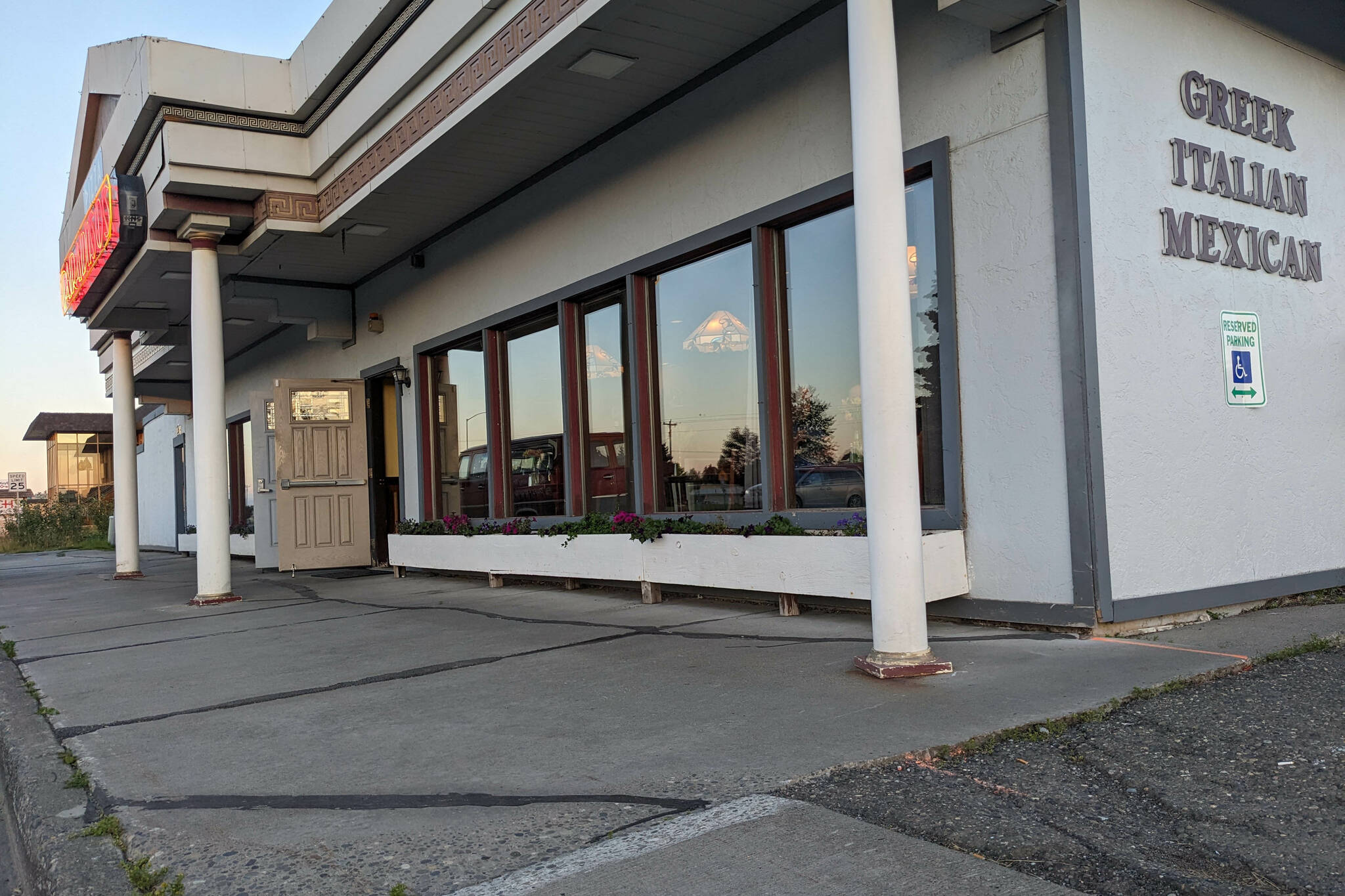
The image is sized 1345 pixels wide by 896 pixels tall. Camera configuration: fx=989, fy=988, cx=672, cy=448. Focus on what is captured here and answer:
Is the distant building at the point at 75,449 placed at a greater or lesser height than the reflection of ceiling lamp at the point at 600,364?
greater

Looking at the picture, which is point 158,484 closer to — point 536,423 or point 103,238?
point 103,238

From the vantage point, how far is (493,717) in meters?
3.96

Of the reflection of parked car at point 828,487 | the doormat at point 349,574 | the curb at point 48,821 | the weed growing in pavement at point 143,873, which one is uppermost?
the reflection of parked car at point 828,487

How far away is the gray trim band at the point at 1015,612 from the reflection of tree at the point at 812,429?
134cm

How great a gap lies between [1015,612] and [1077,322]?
5.08ft

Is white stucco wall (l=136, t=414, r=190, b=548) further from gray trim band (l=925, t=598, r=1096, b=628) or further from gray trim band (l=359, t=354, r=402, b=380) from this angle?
gray trim band (l=925, t=598, r=1096, b=628)

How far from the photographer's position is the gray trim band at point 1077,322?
492 centimetres

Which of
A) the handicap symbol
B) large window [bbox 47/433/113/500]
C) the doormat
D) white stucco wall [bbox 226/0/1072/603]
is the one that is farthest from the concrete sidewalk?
large window [bbox 47/433/113/500]

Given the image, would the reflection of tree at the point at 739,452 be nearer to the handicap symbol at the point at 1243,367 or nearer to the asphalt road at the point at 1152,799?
the handicap symbol at the point at 1243,367

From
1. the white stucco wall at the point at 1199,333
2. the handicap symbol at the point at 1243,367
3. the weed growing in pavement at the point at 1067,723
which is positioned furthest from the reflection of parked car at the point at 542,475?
the weed growing in pavement at the point at 1067,723

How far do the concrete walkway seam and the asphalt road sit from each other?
0.56 feet

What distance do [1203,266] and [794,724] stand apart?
3.83 m

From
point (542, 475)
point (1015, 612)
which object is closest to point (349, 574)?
point (542, 475)

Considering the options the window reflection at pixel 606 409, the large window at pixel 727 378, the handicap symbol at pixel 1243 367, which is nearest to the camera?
the handicap symbol at pixel 1243 367
